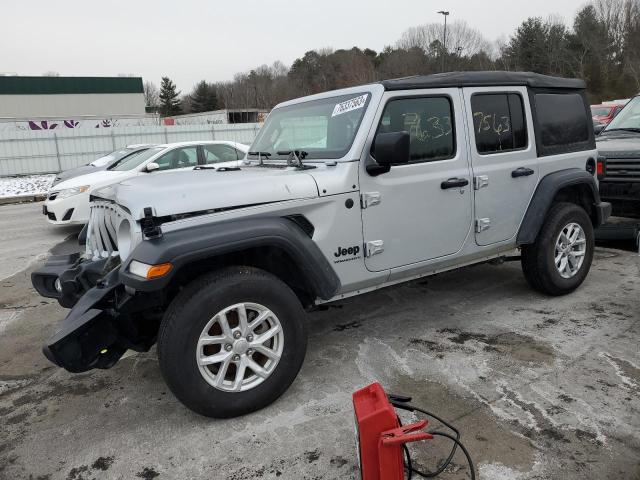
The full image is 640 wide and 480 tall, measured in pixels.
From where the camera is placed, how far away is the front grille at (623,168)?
6.11 m

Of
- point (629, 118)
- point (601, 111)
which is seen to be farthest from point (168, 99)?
point (629, 118)

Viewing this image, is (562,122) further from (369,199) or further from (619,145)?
(369,199)

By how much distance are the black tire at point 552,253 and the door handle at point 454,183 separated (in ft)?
3.64

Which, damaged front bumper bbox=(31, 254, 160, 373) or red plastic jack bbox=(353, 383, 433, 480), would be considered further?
damaged front bumper bbox=(31, 254, 160, 373)

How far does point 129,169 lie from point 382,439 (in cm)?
858

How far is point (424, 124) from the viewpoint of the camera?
3.93 meters

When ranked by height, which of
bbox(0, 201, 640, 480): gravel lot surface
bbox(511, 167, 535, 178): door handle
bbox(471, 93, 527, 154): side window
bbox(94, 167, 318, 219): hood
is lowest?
bbox(0, 201, 640, 480): gravel lot surface

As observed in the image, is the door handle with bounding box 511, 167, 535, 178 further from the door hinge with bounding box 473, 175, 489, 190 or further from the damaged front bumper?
the damaged front bumper

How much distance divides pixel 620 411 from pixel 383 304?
230 cm

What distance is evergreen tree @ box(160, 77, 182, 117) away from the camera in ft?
290

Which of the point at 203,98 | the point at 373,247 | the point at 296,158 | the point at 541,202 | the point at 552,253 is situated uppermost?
the point at 203,98

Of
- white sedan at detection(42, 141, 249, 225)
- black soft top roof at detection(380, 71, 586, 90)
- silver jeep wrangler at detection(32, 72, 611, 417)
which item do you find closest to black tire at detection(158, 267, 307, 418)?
silver jeep wrangler at detection(32, 72, 611, 417)

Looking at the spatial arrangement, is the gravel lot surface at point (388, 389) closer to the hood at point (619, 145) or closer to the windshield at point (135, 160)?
the hood at point (619, 145)

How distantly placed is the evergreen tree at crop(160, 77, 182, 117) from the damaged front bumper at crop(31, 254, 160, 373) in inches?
3608
